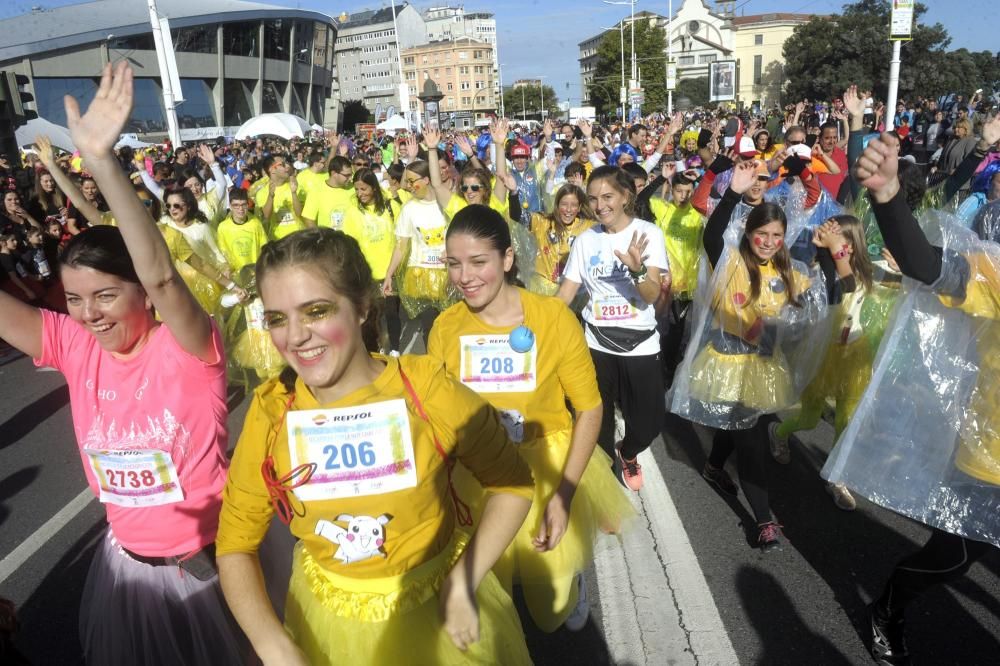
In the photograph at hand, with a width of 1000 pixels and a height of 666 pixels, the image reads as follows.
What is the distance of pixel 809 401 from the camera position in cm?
424

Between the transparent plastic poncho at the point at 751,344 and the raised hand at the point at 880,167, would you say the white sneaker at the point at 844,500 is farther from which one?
the raised hand at the point at 880,167

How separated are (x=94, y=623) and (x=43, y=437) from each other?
13.6 ft

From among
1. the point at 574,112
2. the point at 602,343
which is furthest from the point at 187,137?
the point at 602,343

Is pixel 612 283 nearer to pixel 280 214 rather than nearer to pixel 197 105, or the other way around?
pixel 280 214

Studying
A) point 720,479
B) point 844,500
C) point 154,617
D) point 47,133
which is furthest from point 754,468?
point 47,133

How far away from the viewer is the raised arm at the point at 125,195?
1.69 metres

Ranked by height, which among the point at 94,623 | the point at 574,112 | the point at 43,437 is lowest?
the point at 43,437

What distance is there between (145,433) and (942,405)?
8.85 ft

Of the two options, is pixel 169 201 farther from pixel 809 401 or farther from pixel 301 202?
pixel 809 401

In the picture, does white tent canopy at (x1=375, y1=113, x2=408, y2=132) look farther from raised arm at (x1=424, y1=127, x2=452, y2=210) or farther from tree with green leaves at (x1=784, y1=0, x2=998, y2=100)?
tree with green leaves at (x1=784, y1=0, x2=998, y2=100)

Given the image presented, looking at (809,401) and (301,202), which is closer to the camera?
(809,401)

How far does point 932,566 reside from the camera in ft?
8.38

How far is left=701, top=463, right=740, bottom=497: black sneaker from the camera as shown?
416cm

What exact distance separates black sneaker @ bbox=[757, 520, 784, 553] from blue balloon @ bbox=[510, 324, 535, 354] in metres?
1.79
